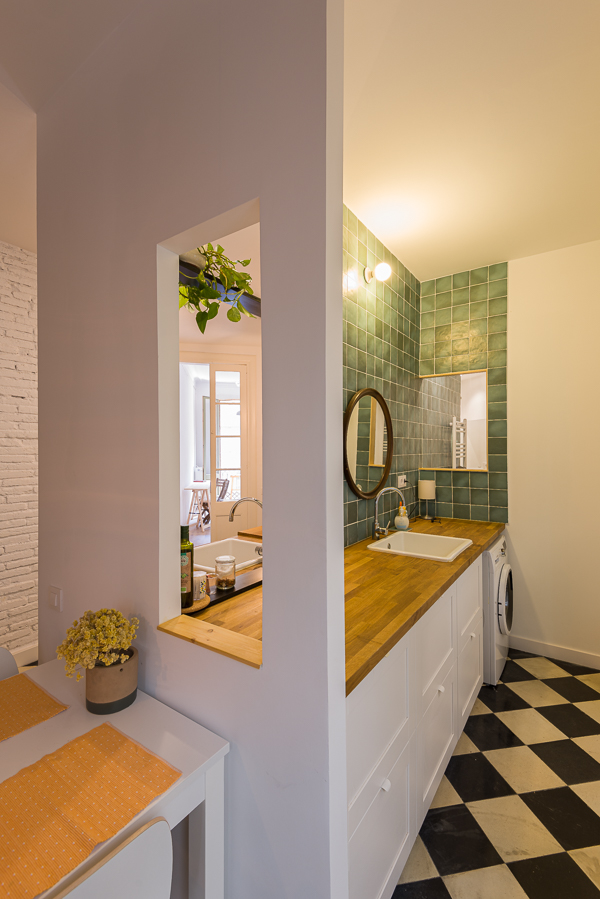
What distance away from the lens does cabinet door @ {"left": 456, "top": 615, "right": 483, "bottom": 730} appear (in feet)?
6.52

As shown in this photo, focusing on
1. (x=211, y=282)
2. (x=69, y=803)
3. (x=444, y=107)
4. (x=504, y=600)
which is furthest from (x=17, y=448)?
(x=504, y=600)

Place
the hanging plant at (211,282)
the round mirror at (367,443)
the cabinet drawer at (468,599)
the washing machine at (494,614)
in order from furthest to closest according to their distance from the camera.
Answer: the washing machine at (494,614), the round mirror at (367,443), the cabinet drawer at (468,599), the hanging plant at (211,282)

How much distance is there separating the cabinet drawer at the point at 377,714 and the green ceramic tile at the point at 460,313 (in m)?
2.53

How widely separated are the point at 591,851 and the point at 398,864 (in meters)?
0.75

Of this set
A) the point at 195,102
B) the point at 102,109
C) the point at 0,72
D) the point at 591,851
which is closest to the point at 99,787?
the point at 195,102

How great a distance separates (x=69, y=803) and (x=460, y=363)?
10.4ft

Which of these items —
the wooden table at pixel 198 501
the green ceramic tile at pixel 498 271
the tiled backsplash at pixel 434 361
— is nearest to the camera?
the tiled backsplash at pixel 434 361

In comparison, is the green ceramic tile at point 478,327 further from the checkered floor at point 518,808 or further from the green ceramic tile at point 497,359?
the checkered floor at point 518,808

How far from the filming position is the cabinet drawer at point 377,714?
1.02m

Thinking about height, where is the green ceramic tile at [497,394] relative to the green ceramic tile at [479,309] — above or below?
below

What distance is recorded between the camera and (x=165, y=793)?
83 cm

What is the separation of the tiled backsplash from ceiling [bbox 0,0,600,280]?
0.48 m

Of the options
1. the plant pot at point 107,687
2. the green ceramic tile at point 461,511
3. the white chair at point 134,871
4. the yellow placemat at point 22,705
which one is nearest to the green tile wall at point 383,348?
the green ceramic tile at point 461,511

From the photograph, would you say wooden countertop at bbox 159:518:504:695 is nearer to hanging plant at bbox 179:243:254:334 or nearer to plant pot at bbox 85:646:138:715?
plant pot at bbox 85:646:138:715
